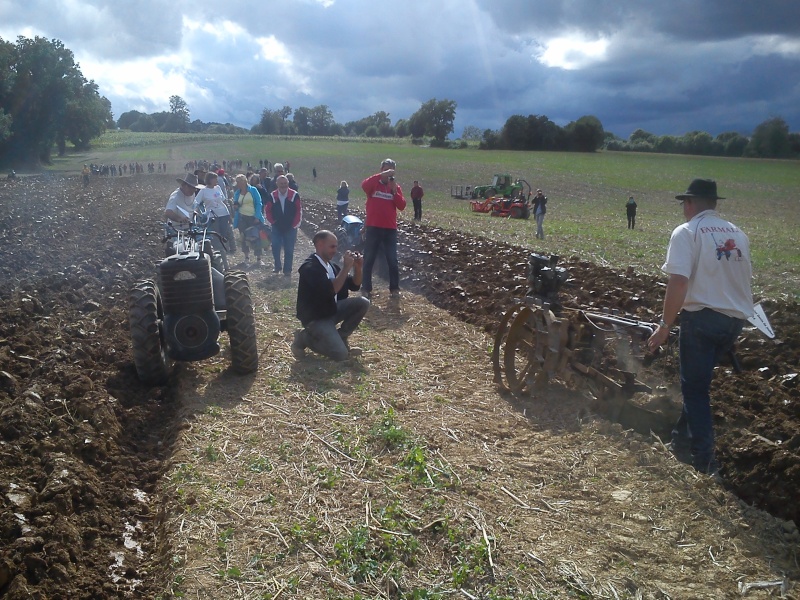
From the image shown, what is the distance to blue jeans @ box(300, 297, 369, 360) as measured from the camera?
22.4ft

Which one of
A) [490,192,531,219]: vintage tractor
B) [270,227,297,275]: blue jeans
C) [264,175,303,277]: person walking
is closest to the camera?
[264,175,303,277]: person walking

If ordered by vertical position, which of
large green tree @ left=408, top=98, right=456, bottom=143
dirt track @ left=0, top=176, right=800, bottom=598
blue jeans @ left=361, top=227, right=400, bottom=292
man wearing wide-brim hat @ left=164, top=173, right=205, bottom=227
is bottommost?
dirt track @ left=0, top=176, right=800, bottom=598

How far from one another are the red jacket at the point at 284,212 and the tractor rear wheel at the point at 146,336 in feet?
15.8

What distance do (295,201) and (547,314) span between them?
6387 mm

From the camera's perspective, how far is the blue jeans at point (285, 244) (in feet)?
37.0

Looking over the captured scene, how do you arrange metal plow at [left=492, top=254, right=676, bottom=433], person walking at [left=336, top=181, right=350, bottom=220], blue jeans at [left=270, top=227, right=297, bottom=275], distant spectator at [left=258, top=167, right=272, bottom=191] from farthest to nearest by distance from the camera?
person walking at [left=336, top=181, right=350, bottom=220] < distant spectator at [left=258, top=167, right=272, bottom=191] < blue jeans at [left=270, top=227, right=297, bottom=275] < metal plow at [left=492, top=254, right=676, bottom=433]

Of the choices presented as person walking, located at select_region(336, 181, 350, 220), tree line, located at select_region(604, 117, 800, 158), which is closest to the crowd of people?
person walking, located at select_region(336, 181, 350, 220)

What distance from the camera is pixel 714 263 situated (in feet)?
13.9

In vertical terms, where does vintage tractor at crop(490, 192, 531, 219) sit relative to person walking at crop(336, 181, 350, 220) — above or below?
below

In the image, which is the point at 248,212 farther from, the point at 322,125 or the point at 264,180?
the point at 322,125

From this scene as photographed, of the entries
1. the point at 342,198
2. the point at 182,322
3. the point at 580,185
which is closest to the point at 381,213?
the point at 182,322

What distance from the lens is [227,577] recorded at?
3.44 metres

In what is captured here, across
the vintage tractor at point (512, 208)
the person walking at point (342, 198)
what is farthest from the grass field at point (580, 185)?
the person walking at point (342, 198)

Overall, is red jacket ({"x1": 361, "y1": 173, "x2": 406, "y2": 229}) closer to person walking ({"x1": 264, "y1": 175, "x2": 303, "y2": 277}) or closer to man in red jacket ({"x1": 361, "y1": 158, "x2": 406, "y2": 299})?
man in red jacket ({"x1": 361, "y1": 158, "x2": 406, "y2": 299})
